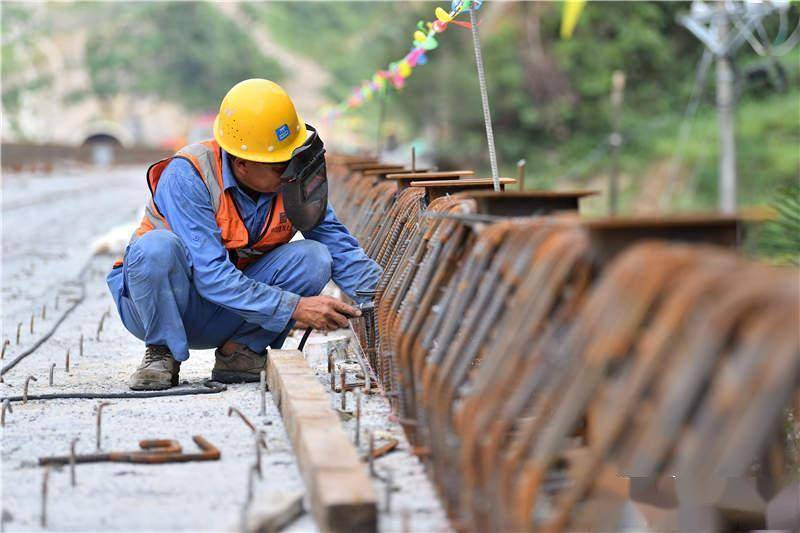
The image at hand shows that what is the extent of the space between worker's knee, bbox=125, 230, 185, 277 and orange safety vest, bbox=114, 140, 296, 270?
0.53ft

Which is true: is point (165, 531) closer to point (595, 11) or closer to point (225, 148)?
point (225, 148)

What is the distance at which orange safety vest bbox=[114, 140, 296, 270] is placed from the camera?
5953 millimetres

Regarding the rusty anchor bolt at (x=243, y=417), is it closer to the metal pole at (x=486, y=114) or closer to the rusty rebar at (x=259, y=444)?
the rusty rebar at (x=259, y=444)

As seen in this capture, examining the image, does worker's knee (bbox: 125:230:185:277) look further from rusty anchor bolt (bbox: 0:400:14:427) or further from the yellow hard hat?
rusty anchor bolt (bbox: 0:400:14:427)

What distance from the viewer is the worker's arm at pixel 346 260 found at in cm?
649

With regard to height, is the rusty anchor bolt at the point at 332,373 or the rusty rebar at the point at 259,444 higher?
the rusty anchor bolt at the point at 332,373

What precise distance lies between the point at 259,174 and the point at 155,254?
2.09 feet

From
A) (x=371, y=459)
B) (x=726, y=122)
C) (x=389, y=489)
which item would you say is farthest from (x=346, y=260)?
(x=726, y=122)

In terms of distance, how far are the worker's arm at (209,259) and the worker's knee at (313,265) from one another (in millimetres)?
288

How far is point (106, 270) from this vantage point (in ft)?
39.2

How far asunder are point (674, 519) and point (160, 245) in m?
2.59

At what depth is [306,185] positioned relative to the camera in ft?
20.2

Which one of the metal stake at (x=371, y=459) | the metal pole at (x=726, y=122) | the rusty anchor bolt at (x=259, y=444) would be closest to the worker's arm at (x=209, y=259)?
the rusty anchor bolt at (x=259, y=444)

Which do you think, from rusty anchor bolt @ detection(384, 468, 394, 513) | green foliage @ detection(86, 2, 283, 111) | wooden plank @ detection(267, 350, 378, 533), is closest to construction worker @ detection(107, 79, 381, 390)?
wooden plank @ detection(267, 350, 378, 533)
